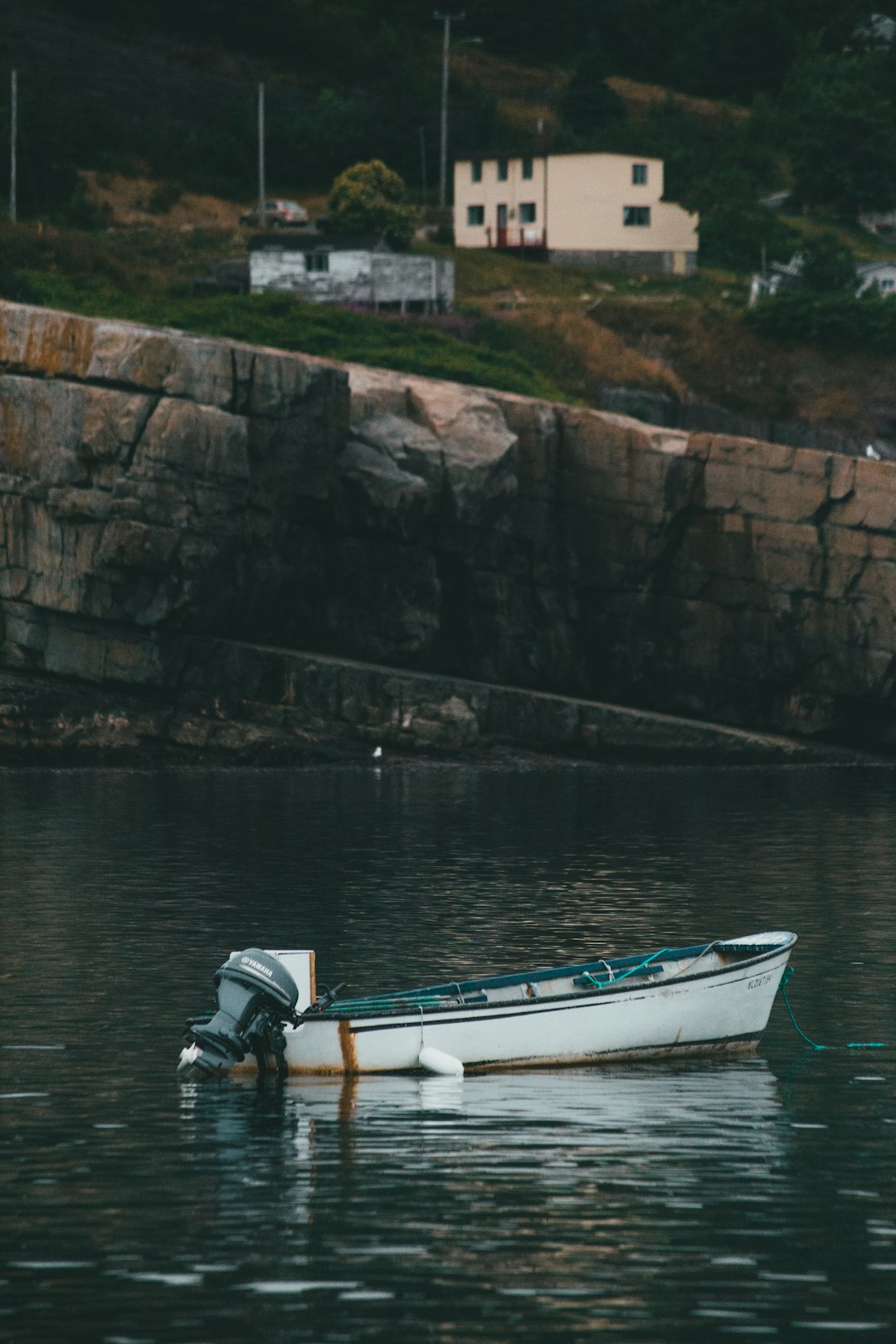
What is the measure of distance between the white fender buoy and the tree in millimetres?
96726

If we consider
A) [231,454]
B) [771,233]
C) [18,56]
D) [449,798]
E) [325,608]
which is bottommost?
[449,798]

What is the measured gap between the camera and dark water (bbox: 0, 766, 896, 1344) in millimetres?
19188

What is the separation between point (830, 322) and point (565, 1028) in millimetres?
97641

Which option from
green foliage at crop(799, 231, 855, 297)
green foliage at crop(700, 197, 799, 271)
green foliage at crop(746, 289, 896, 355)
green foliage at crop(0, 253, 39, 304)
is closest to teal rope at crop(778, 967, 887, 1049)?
green foliage at crop(0, 253, 39, 304)

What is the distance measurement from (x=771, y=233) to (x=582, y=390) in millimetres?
30229

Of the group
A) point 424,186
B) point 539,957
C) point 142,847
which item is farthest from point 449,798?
point 424,186

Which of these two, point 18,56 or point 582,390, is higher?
point 18,56

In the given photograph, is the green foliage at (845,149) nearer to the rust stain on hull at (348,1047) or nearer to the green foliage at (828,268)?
the green foliage at (828,268)

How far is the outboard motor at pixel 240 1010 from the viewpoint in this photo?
92.2 feet

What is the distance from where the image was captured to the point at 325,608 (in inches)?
3250

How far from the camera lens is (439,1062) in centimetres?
2898

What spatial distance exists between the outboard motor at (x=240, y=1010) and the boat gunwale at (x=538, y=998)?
811mm

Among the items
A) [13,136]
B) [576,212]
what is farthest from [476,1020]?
[576,212]

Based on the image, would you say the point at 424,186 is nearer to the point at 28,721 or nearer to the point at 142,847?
the point at 28,721
